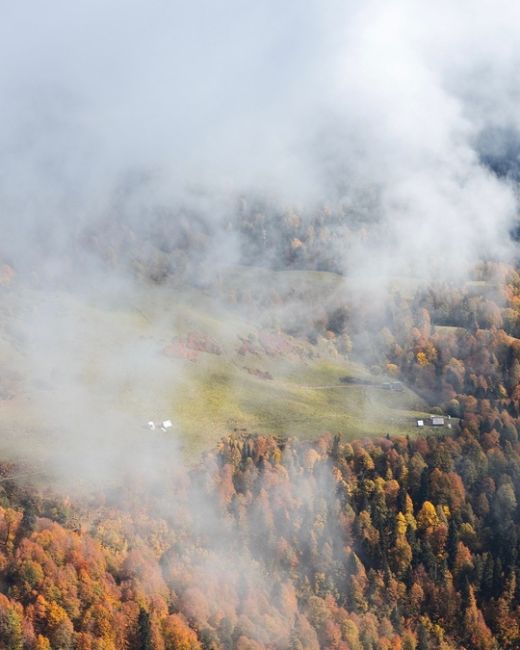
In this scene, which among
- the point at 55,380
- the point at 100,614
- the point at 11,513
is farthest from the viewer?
the point at 55,380

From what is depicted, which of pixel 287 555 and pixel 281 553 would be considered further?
pixel 281 553

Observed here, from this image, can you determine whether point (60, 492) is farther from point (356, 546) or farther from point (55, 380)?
point (356, 546)

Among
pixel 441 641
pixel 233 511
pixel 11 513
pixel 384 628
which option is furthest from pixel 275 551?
pixel 11 513

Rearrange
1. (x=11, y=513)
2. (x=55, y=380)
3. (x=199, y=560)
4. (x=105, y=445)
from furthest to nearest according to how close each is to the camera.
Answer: (x=55, y=380), (x=105, y=445), (x=199, y=560), (x=11, y=513)

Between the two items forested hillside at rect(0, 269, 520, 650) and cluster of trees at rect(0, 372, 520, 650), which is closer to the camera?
cluster of trees at rect(0, 372, 520, 650)

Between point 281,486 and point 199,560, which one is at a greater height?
point 281,486

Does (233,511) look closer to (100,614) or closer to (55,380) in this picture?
(100,614)

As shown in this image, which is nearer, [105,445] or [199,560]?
[199,560]

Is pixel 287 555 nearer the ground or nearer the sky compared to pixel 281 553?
nearer the ground

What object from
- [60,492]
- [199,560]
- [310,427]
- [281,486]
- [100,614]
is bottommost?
[100,614]

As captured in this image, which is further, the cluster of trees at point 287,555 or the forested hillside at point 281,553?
the forested hillside at point 281,553
